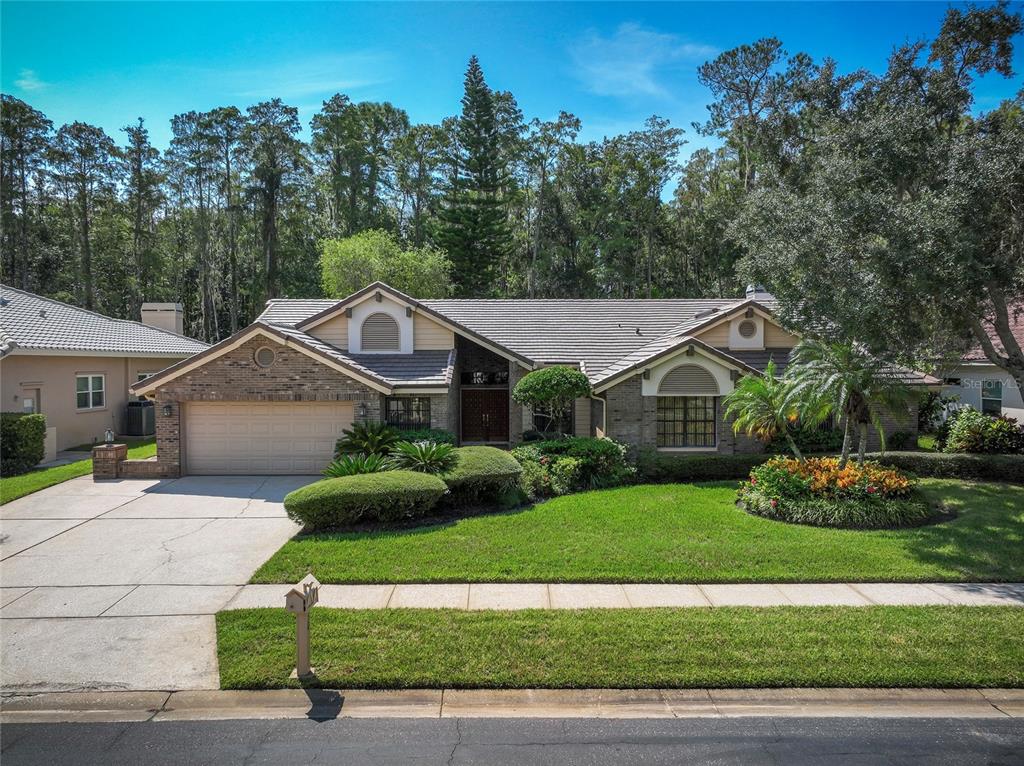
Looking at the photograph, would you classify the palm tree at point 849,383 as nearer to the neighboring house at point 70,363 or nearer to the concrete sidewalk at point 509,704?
the concrete sidewalk at point 509,704

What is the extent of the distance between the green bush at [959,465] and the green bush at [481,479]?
8766 millimetres

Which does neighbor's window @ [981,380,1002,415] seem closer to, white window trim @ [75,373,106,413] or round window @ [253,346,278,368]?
round window @ [253,346,278,368]

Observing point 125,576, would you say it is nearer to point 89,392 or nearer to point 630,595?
point 630,595

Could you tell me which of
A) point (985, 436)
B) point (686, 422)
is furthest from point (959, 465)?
point (686, 422)

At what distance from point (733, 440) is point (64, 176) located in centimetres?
4556

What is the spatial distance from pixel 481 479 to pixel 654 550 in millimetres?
3651

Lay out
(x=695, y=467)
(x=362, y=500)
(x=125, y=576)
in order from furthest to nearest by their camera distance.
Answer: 1. (x=695, y=467)
2. (x=362, y=500)
3. (x=125, y=576)

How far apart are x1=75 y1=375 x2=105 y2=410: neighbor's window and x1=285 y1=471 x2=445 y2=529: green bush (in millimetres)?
13740

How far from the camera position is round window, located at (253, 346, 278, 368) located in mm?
15047

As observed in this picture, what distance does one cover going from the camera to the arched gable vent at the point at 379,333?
17.7 m

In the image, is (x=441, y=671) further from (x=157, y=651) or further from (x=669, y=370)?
(x=669, y=370)

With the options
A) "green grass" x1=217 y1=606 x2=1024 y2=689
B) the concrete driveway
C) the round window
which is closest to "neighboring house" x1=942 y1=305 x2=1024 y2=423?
"green grass" x1=217 y1=606 x2=1024 y2=689

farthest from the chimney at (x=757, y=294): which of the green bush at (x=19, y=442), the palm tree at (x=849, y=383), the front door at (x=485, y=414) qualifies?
the green bush at (x=19, y=442)

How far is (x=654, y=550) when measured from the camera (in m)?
9.31
